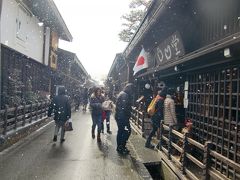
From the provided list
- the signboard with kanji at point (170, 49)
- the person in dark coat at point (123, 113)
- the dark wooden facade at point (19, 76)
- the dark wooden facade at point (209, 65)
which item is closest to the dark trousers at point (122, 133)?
the person in dark coat at point (123, 113)

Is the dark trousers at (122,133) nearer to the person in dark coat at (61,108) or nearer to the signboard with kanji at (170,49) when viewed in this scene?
the person in dark coat at (61,108)

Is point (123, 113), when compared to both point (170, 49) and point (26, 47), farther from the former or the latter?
point (26, 47)

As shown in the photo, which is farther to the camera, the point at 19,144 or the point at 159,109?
the point at 19,144

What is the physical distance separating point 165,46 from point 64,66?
22.5 meters

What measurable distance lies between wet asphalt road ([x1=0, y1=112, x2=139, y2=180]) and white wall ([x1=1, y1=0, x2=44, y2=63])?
4.33 m

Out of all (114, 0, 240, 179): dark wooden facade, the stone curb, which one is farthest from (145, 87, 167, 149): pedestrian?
the stone curb

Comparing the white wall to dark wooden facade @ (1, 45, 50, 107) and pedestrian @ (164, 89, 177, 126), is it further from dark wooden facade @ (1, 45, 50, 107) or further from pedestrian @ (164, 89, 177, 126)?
pedestrian @ (164, 89, 177, 126)

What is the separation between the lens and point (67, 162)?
29.3 ft

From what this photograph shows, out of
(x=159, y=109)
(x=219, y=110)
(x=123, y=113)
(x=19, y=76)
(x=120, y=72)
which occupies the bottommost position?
(x=123, y=113)

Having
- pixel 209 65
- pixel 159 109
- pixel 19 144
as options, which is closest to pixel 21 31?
pixel 19 144

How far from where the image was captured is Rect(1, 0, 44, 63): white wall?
1306 centimetres

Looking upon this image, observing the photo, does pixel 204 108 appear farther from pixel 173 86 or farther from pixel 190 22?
pixel 173 86

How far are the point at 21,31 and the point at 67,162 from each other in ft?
28.3

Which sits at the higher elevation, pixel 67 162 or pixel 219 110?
pixel 219 110
